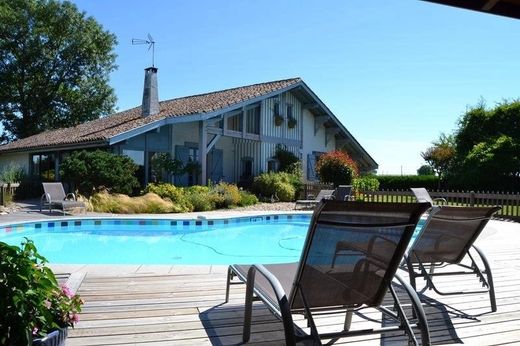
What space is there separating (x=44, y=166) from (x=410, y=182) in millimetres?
20876

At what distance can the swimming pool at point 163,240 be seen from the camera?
7930mm

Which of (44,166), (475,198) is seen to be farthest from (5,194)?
(475,198)

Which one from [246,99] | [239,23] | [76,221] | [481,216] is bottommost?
[76,221]

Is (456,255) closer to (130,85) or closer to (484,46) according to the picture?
(484,46)

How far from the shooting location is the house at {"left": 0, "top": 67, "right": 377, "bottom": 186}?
54.5 feet

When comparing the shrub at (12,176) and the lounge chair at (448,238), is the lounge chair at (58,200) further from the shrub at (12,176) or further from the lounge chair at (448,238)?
the lounge chair at (448,238)

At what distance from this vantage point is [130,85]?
26.5 meters

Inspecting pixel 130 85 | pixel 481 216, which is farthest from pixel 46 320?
pixel 130 85

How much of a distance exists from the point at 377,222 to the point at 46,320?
5.59 feet

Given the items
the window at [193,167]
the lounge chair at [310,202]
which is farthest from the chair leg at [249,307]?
the window at [193,167]

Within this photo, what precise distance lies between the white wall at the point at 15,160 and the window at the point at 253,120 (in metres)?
11.5

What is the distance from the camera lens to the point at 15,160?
78.2ft

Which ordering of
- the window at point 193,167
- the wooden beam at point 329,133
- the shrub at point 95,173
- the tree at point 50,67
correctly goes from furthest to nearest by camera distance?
the tree at point 50,67 < the wooden beam at point 329,133 < the window at point 193,167 < the shrub at point 95,173

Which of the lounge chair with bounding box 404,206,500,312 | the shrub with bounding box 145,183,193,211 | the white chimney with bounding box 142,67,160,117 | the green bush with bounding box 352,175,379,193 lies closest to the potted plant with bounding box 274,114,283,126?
the green bush with bounding box 352,175,379,193
